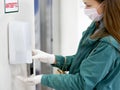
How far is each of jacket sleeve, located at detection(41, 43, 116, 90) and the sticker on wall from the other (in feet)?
1.16

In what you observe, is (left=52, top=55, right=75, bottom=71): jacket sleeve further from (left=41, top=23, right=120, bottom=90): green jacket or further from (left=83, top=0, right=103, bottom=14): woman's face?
(left=83, top=0, right=103, bottom=14): woman's face

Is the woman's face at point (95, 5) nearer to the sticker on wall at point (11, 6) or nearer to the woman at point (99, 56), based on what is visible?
the woman at point (99, 56)

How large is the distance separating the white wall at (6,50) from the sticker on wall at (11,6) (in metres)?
0.02

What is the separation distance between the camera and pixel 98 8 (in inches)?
48.1

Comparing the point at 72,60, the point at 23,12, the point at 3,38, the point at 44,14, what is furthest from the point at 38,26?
the point at 3,38

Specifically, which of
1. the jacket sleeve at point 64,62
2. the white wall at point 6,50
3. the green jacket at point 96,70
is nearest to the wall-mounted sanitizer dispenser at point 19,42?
the white wall at point 6,50

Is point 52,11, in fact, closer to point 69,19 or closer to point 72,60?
point 69,19

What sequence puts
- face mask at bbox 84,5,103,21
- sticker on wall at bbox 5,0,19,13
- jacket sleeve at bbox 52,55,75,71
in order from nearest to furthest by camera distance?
sticker on wall at bbox 5,0,19,13 < face mask at bbox 84,5,103,21 < jacket sleeve at bbox 52,55,75,71

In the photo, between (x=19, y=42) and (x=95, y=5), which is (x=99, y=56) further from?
(x=19, y=42)

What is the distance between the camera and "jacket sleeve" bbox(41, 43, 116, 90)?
116cm

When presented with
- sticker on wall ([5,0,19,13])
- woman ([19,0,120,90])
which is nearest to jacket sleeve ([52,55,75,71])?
woman ([19,0,120,90])

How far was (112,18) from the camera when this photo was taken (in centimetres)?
117

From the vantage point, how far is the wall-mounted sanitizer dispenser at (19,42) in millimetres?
1174

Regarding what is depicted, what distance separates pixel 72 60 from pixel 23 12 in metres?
0.42
